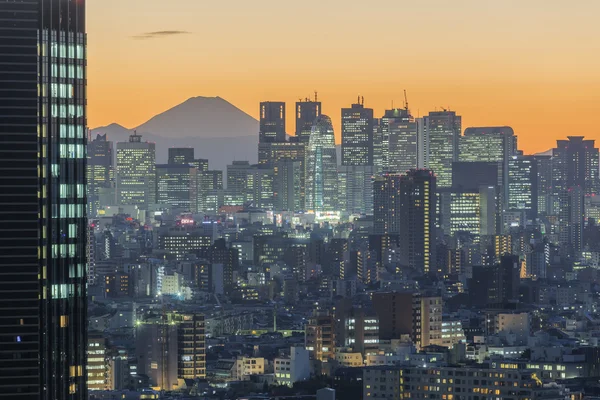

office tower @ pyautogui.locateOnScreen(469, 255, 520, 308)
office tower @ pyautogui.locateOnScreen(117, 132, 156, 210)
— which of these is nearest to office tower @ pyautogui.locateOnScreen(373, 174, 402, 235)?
office tower @ pyautogui.locateOnScreen(469, 255, 520, 308)

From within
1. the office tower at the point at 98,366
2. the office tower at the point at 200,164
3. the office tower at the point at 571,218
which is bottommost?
the office tower at the point at 98,366

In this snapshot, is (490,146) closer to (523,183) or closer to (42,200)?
(523,183)

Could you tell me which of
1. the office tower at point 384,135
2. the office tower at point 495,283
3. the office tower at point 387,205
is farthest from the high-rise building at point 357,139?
the office tower at point 495,283

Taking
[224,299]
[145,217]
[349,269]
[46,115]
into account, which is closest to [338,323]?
[224,299]

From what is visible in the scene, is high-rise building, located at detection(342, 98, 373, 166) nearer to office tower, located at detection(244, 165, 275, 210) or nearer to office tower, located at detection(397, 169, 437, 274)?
office tower, located at detection(244, 165, 275, 210)

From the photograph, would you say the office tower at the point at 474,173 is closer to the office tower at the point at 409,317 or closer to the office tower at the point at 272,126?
the office tower at the point at 272,126

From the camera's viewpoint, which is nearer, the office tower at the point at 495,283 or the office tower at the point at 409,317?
the office tower at the point at 409,317

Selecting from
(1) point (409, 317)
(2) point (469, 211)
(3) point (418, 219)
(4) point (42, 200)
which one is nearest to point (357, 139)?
(2) point (469, 211)

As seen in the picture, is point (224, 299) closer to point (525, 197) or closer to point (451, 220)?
point (451, 220)
